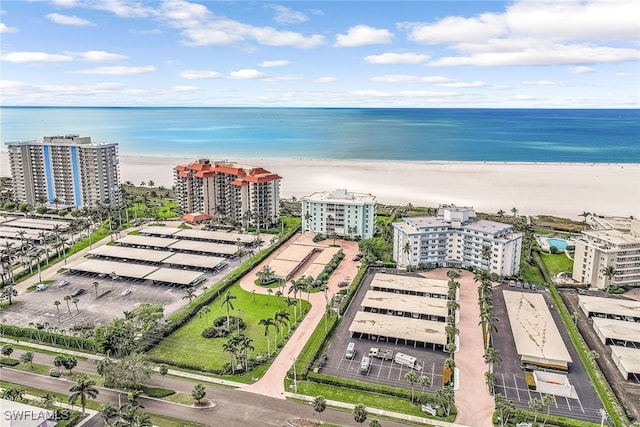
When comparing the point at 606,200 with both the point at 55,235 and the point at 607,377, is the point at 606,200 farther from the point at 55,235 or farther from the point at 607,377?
the point at 55,235

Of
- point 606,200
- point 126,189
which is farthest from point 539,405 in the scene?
point 126,189

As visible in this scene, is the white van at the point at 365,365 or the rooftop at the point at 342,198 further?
the rooftop at the point at 342,198

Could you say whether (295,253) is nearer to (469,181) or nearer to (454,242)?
(454,242)

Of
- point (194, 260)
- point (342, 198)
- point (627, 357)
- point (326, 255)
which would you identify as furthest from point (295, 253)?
point (627, 357)

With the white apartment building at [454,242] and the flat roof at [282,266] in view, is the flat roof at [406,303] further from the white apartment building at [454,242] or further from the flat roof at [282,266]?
the flat roof at [282,266]

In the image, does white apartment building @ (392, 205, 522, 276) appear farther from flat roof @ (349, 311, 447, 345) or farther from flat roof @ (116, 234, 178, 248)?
flat roof @ (116, 234, 178, 248)

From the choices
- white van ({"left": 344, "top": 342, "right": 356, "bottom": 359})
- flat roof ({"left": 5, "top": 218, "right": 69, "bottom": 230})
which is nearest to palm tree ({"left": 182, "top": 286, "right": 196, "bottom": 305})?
white van ({"left": 344, "top": 342, "right": 356, "bottom": 359})

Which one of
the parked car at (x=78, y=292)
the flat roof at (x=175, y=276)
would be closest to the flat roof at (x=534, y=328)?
the flat roof at (x=175, y=276)
